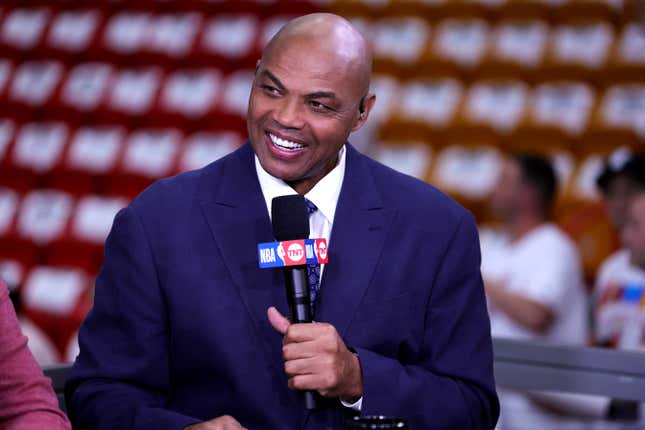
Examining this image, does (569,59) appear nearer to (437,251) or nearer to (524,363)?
(524,363)

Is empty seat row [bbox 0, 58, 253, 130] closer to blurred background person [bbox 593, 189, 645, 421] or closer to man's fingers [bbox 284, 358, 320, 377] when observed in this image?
blurred background person [bbox 593, 189, 645, 421]

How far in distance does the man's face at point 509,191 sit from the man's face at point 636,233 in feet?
1.33

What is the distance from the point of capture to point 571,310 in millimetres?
3102

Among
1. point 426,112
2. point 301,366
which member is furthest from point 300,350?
point 426,112

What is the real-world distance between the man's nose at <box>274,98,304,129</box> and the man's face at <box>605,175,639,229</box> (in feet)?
6.50

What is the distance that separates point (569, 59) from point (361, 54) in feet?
10.6

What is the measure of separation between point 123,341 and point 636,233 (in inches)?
73.9

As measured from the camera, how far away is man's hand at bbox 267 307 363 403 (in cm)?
120

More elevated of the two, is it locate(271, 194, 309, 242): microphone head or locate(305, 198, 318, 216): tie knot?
locate(305, 198, 318, 216): tie knot

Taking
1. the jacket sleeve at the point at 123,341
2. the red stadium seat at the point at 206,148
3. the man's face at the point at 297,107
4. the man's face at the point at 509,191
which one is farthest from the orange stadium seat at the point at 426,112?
the jacket sleeve at the point at 123,341

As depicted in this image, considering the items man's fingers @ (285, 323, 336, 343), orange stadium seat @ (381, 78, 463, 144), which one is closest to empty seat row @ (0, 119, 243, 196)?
orange stadium seat @ (381, 78, 463, 144)

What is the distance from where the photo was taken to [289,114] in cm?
140

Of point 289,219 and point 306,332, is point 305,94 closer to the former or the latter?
point 289,219

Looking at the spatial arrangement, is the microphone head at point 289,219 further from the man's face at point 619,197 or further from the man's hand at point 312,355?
the man's face at point 619,197
